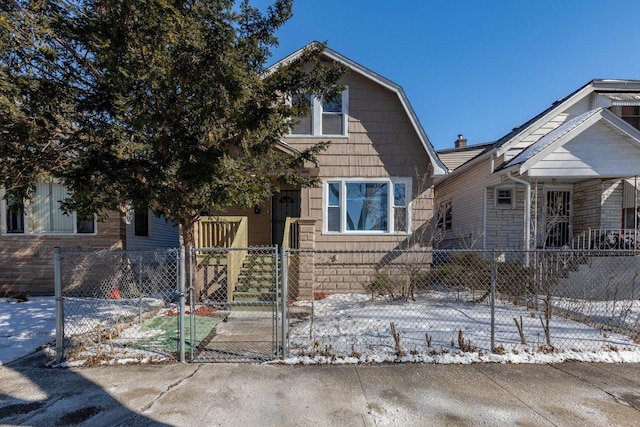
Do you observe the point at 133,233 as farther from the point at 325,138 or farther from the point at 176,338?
the point at 325,138

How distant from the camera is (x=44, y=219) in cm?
895

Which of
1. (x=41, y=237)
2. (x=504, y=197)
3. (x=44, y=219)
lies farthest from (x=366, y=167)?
(x=41, y=237)

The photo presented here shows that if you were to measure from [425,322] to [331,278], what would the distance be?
3897 mm

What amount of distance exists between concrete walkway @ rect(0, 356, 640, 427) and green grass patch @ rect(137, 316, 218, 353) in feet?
2.35

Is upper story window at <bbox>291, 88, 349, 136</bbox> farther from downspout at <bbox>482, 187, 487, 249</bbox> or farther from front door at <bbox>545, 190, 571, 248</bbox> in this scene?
front door at <bbox>545, 190, 571, 248</bbox>

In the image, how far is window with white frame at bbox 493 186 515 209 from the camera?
10.6m

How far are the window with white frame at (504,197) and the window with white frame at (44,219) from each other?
1236cm

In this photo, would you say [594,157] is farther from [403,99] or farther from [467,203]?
[403,99]

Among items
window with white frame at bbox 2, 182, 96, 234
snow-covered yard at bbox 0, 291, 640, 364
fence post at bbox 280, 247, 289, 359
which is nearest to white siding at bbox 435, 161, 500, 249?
snow-covered yard at bbox 0, 291, 640, 364

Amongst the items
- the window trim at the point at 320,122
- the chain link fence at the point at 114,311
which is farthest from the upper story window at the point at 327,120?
the chain link fence at the point at 114,311

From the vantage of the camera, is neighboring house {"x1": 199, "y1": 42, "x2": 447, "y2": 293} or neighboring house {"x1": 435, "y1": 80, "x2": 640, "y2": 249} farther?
neighboring house {"x1": 199, "y1": 42, "x2": 447, "y2": 293}

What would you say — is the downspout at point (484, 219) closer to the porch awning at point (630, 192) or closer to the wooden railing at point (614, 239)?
the wooden railing at point (614, 239)

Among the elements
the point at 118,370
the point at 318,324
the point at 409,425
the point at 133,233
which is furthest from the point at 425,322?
the point at 133,233

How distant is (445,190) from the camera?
14211 mm
